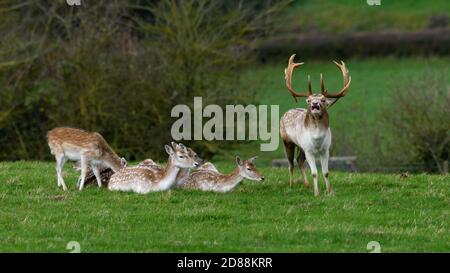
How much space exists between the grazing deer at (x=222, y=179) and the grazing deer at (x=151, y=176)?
0.21 metres

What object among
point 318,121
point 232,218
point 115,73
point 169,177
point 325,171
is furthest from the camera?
point 115,73

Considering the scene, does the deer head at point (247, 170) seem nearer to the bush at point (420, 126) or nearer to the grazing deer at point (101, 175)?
the grazing deer at point (101, 175)

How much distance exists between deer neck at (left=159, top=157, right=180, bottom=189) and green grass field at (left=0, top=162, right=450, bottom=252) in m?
0.18

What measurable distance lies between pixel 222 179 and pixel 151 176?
0.95 metres

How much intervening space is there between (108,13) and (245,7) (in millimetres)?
3531

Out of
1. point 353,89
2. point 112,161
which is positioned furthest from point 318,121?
point 353,89

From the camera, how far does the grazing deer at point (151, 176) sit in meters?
15.1

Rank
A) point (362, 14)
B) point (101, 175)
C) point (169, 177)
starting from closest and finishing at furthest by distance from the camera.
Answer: point (169, 177), point (101, 175), point (362, 14)

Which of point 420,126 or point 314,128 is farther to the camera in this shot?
point 420,126

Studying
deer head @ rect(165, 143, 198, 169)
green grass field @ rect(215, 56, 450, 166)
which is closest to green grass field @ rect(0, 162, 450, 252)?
deer head @ rect(165, 143, 198, 169)

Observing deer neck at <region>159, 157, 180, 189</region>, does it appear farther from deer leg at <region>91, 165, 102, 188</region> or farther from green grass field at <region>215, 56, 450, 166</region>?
green grass field at <region>215, 56, 450, 166</region>

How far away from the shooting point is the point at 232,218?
44.0ft

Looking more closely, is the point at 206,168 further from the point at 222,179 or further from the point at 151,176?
the point at 151,176
